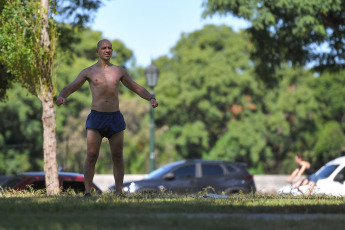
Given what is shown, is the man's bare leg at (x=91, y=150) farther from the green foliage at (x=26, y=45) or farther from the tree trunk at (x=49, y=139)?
the green foliage at (x=26, y=45)

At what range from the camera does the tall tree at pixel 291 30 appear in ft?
67.7

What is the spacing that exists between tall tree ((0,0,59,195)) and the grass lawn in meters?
7.76

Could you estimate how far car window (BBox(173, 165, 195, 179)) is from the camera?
20.5 metres

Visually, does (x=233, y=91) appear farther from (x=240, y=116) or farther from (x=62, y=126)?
(x=62, y=126)

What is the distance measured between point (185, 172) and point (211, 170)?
0.82m

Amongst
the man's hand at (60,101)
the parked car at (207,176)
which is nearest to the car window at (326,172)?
the parked car at (207,176)

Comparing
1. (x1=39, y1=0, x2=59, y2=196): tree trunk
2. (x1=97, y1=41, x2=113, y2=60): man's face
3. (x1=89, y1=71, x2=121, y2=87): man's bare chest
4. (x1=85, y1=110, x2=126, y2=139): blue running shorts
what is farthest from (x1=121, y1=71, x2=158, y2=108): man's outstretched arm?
(x1=39, y1=0, x2=59, y2=196): tree trunk

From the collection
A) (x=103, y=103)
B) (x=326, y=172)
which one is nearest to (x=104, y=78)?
(x=103, y=103)

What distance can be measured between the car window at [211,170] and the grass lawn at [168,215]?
41.9ft

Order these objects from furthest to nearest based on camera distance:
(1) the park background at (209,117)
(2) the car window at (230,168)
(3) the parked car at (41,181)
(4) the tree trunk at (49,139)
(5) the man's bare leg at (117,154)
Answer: (1) the park background at (209,117) < (2) the car window at (230,168) < (3) the parked car at (41,181) < (4) the tree trunk at (49,139) < (5) the man's bare leg at (117,154)

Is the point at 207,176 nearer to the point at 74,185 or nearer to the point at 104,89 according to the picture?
the point at 74,185

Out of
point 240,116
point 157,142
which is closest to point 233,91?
point 240,116

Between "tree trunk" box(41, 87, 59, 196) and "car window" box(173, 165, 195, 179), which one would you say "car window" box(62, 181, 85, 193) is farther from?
"car window" box(173, 165, 195, 179)

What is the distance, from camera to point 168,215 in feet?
21.1
